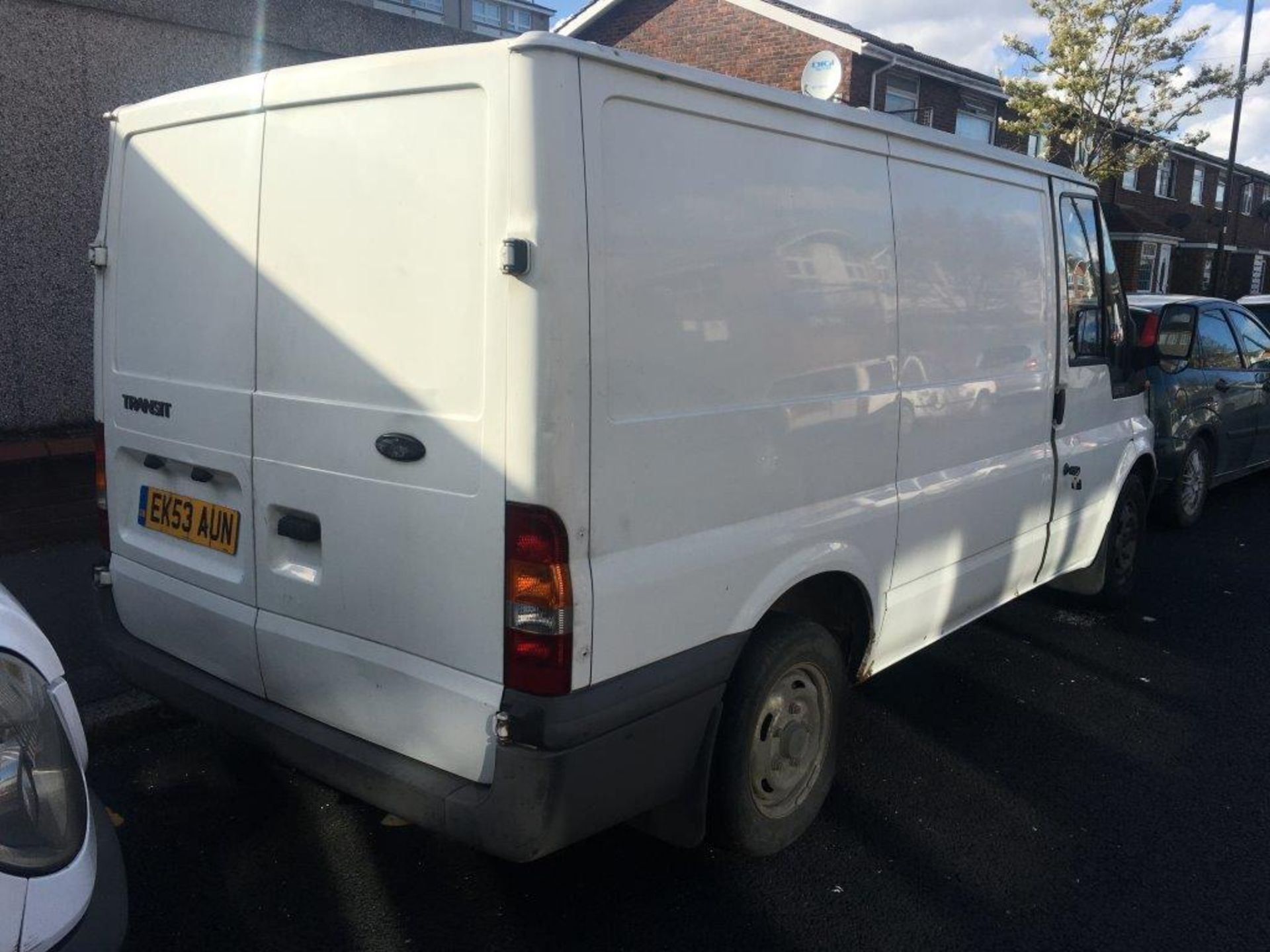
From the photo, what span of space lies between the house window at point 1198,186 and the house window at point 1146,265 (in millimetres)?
6415

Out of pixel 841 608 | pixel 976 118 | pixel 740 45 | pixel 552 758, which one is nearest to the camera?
pixel 552 758

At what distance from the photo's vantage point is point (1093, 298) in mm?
4730

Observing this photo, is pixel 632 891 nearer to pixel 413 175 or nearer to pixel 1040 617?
pixel 413 175

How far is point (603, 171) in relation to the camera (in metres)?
2.38

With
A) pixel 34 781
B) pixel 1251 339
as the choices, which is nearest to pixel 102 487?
pixel 34 781

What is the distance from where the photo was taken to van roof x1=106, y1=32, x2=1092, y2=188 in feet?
7.61

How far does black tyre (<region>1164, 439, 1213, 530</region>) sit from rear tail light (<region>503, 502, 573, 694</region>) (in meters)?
6.32

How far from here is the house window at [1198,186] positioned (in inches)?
1385

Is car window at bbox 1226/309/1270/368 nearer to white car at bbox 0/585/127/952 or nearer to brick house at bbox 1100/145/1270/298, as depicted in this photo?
white car at bbox 0/585/127/952

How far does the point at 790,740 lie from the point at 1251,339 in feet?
23.2

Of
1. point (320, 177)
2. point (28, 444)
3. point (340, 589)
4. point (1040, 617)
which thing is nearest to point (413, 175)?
point (320, 177)

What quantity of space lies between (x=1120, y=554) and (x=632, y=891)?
3.72m

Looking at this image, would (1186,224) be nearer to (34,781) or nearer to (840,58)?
(840,58)

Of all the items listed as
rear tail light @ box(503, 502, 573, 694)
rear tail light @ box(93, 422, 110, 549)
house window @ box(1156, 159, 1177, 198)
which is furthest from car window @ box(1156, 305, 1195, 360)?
house window @ box(1156, 159, 1177, 198)
